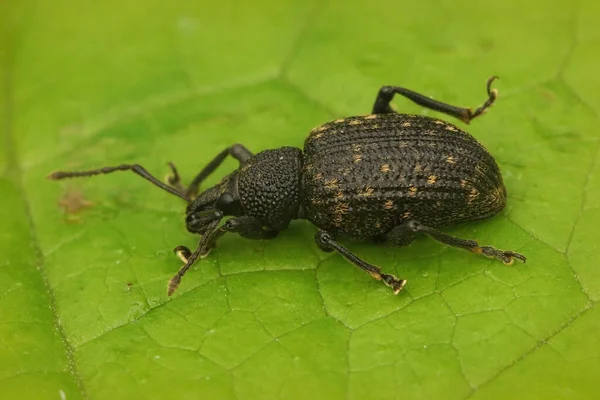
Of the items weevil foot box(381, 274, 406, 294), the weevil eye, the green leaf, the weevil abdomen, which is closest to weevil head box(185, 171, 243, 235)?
the weevil eye

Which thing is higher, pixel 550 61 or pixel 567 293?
pixel 550 61

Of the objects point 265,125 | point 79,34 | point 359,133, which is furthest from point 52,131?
point 359,133

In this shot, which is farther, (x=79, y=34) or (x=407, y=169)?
(x=79, y=34)

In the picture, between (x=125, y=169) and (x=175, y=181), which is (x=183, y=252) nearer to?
(x=175, y=181)

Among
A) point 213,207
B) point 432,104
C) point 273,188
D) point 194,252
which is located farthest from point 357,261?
point 432,104

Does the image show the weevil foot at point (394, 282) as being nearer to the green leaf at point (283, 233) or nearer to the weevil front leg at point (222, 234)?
the green leaf at point (283, 233)

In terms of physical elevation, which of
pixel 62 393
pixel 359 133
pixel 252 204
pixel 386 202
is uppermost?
pixel 359 133

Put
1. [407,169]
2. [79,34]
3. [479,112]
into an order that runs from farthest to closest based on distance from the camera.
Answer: [79,34] < [479,112] < [407,169]

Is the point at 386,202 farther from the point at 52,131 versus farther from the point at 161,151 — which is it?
the point at 52,131
